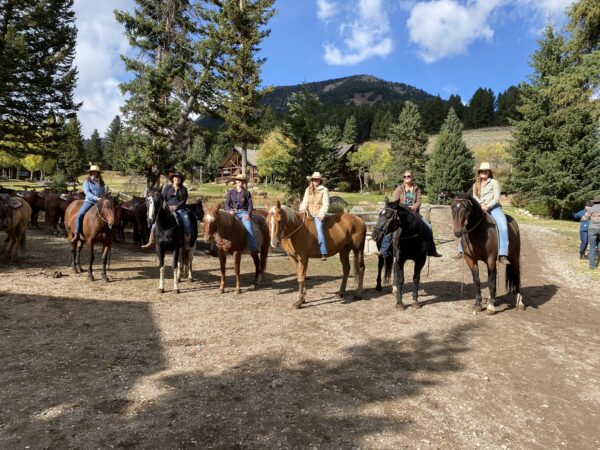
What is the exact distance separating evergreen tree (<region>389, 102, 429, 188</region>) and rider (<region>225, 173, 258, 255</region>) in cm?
4835

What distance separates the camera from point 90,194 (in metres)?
10.3

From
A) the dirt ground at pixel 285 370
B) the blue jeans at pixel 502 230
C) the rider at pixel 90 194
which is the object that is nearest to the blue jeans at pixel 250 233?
the dirt ground at pixel 285 370

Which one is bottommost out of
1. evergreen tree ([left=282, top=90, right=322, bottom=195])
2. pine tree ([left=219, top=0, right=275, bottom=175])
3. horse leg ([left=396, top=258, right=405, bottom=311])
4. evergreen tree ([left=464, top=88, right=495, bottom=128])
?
horse leg ([left=396, top=258, right=405, bottom=311])

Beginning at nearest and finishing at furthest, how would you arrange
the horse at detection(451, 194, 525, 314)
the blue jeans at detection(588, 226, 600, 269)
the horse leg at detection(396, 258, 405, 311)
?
the horse at detection(451, 194, 525, 314), the horse leg at detection(396, 258, 405, 311), the blue jeans at detection(588, 226, 600, 269)

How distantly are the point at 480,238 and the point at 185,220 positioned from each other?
724 cm

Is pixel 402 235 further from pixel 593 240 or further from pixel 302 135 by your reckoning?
pixel 302 135

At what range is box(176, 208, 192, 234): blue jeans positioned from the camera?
9812mm

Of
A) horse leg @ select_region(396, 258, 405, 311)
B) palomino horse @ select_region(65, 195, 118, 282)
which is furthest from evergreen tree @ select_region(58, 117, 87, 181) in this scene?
horse leg @ select_region(396, 258, 405, 311)

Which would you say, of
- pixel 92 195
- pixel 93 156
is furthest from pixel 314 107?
pixel 93 156

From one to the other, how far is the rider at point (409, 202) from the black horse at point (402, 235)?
0.26m

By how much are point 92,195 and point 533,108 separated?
1469 inches

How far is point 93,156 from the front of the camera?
99.2 meters

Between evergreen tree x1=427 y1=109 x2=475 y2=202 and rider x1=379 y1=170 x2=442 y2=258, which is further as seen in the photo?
evergreen tree x1=427 y1=109 x2=475 y2=202

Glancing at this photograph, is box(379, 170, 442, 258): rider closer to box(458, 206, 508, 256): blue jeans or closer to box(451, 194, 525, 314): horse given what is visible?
box(451, 194, 525, 314): horse
